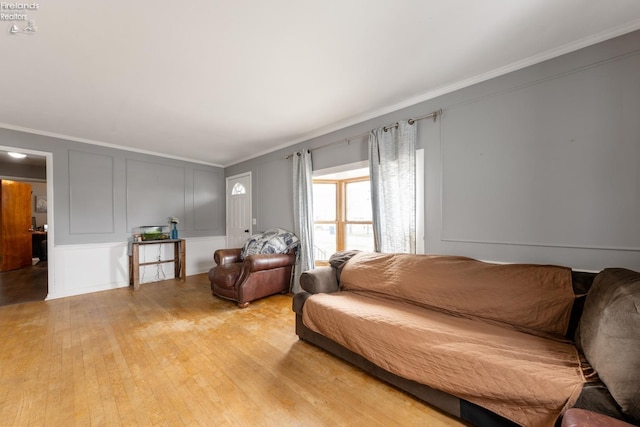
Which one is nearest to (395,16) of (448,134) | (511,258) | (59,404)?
(448,134)

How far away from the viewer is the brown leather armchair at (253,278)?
3305 millimetres

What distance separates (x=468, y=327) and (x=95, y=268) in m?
5.33

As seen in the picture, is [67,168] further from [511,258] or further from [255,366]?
[511,258]

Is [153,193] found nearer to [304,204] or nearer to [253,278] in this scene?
[253,278]

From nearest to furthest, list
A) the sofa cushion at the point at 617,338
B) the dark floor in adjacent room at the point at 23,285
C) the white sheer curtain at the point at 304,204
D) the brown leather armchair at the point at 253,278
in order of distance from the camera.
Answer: the sofa cushion at the point at 617,338 < the brown leather armchair at the point at 253,278 < the dark floor in adjacent room at the point at 23,285 < the white sheer curtain at the point at 304,204

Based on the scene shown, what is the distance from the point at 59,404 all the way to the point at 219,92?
8.89ft

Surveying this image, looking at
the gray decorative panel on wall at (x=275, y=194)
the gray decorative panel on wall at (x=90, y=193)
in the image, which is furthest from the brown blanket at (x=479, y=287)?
the gray decorative panel on wall at (x=90, y=193)

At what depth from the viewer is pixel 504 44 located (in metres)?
1.83

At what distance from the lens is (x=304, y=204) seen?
3771 mm

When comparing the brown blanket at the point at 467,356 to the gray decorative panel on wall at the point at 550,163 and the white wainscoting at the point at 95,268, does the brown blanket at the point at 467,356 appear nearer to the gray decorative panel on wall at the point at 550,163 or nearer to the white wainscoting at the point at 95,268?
the gray decorative panel on wall at the point at 550,163

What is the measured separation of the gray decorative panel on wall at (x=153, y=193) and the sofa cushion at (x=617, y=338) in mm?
5798

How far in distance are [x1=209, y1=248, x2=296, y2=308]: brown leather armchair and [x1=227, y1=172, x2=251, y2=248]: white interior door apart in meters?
1.43

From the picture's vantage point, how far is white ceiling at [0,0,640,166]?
1.52 meters

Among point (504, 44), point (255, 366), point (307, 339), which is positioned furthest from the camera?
point (307, 339)
